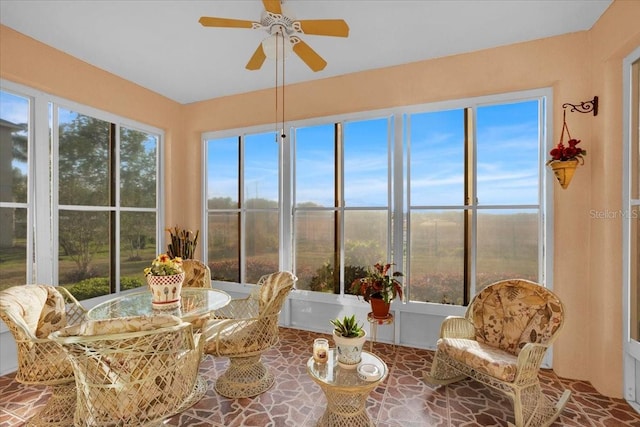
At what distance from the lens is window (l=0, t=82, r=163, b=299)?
2.78 m

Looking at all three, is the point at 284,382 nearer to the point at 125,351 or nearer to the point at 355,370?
the point at 355,370

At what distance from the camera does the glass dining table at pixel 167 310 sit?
7.24 ft

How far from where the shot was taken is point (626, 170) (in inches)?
91.4

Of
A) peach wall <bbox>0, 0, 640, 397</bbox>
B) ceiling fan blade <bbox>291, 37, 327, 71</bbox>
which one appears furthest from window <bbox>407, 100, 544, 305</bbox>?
ceiling fan blade <bbox>291, 37, 327, 71</bbox>

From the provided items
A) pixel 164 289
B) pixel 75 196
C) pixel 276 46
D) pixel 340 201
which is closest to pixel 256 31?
pixel 276 46

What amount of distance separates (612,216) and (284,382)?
9.54 ft

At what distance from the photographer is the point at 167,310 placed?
230cm

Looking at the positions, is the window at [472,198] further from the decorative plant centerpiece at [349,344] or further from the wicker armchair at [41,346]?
the wicker armchair at [41,346]

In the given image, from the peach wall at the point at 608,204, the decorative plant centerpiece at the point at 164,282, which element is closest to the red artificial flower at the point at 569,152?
the peach wall at the point at 608,204

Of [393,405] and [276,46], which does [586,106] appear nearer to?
[276,46]

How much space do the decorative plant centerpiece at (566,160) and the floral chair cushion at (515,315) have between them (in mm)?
917

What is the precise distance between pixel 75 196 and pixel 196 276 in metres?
1.51

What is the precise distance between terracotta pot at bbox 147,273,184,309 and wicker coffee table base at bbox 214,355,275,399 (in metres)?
0.66

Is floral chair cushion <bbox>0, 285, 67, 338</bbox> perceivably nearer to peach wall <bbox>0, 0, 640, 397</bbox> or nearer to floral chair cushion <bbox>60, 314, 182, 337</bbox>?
floral chair cushion <bbox>60, 314, 182, 337</bbox>
